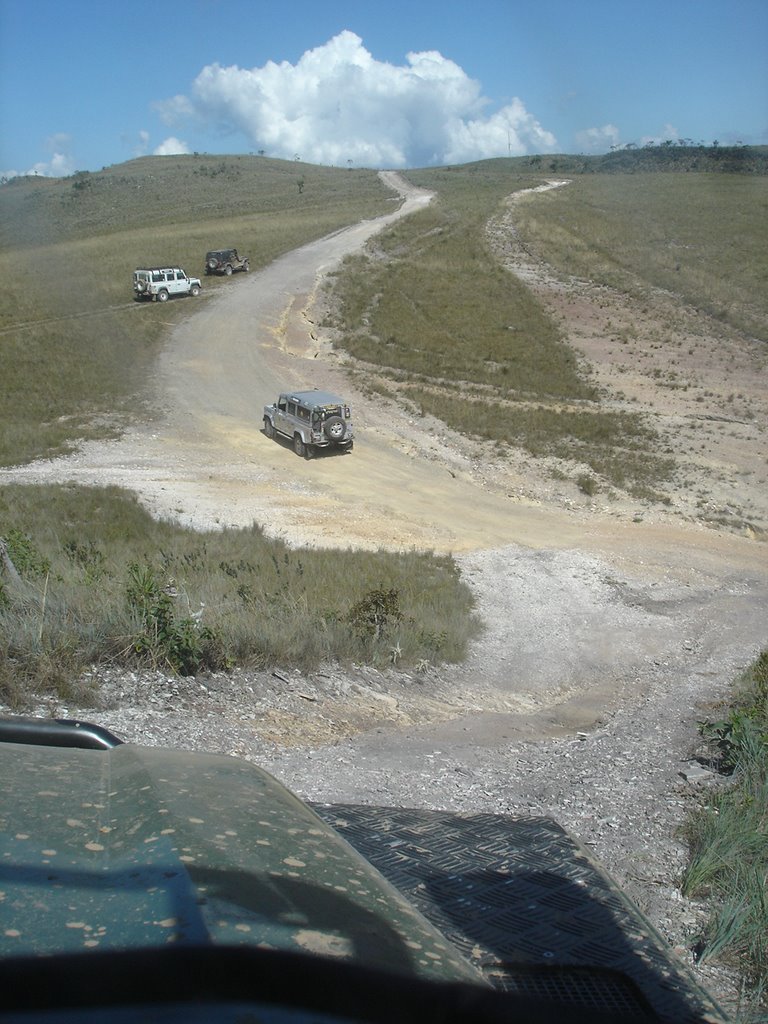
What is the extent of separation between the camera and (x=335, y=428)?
86.5 feet

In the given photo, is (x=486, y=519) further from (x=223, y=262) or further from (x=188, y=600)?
(x=223, y=262)

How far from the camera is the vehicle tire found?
2631 centimetres

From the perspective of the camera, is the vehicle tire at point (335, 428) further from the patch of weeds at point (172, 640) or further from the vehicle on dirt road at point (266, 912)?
the vehicle on dirt road at point (266, 912)

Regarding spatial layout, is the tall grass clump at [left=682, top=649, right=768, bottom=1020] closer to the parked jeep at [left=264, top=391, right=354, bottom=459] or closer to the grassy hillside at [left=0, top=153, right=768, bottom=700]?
the grassy hillside at [left=0, top=153, right=768, bottom=700]

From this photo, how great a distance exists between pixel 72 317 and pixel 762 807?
41.2 m

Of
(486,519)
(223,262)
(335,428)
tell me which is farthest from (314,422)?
(223,262)

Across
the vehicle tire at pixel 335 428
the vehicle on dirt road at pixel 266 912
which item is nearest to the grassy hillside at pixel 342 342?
the vehicle on dirt road at pixel 266 912

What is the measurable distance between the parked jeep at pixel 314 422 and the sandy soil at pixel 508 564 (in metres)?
0.50

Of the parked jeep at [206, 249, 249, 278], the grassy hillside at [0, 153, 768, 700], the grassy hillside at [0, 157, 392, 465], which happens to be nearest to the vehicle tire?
the grassy hillside at [0, 153, 768, 700]

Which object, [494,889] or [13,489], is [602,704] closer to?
[494,889]

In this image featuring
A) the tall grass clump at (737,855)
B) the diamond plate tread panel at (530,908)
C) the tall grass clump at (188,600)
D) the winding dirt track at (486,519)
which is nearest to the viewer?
the diamond plate tread panel at (530,908)

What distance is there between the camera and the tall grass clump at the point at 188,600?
898 centimetres

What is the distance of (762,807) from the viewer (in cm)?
641

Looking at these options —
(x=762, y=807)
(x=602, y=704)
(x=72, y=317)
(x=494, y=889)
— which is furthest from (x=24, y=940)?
(x=72, y=317)
